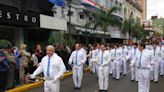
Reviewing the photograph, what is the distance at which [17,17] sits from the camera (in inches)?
839

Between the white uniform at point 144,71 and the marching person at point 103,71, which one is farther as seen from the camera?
the marching person at point 103,71

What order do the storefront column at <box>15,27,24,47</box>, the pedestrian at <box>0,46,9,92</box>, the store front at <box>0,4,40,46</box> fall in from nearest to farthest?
1. the pedestrian at <box>0,46,9,92</box>
2. the store front at <box>0,4,40,46</box>
3. the storefront column at <box>15,27,24,47</box>

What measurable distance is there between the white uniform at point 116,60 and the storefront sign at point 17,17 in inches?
214

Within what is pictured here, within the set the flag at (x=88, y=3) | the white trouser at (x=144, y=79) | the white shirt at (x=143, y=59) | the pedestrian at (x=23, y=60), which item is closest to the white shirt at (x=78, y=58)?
the pedestrian at (x=23, y=60)

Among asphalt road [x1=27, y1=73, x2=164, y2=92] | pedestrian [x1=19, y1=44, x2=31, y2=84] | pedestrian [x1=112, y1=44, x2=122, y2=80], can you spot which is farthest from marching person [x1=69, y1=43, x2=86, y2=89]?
pedestrian [x1=112, y1=44, x2=122, y2=80]

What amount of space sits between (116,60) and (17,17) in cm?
573

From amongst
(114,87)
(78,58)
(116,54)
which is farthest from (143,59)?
(116,54)

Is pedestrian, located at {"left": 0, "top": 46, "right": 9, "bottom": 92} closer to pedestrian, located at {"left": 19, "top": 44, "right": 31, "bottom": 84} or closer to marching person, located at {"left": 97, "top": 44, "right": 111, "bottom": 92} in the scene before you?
pedestrian, located at {"left": 19, "top": 44, "right": 31, "bottom": 84}

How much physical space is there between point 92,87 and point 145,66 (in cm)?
401

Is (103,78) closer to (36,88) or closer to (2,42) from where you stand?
(36,88)

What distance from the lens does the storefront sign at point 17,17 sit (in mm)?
20047

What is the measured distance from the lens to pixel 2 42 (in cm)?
1311

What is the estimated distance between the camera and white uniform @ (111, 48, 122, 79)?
19.7 m

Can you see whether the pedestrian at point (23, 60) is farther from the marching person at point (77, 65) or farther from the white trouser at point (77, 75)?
the white trouser at point (77, 75)
